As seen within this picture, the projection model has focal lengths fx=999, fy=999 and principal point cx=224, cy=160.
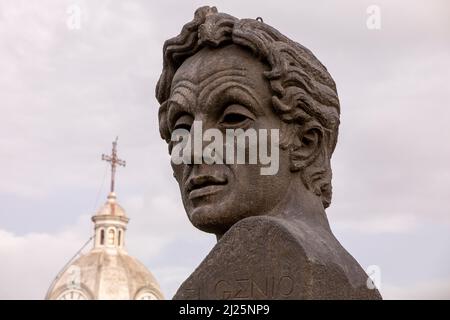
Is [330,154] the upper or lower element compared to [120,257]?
lower

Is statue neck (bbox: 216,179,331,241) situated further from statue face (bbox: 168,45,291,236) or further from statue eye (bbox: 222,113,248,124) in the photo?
statue eye (bbox: 222,113,248,124)

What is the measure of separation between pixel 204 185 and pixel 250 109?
0.49 metres

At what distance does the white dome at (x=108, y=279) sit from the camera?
62.7 metres

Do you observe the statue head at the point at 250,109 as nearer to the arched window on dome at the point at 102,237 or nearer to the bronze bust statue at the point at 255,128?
the bronze bust statue at the point at 255,128

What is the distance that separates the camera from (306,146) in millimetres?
5598

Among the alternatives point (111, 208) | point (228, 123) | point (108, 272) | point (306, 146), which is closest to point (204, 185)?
point (228, 123)

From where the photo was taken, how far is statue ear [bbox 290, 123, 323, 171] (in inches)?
217

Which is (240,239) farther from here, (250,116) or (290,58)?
(290,58)

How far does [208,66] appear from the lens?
5590 millimetres

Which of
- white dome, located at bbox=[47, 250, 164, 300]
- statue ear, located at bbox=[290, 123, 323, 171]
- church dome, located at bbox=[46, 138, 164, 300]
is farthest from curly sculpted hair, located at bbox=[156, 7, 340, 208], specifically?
white dome, located at bbox=[47, 250, 164, 300]

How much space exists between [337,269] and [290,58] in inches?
50.3
